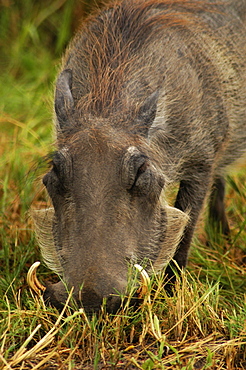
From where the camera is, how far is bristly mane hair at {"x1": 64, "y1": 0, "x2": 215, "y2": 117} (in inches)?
124

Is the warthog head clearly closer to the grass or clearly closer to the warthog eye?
the warthog eye

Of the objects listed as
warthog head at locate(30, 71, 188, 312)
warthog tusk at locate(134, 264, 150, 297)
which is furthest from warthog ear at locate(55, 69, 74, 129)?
warthog tusk at locate(134, 264, 150, 297)

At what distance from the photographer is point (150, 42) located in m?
3.50

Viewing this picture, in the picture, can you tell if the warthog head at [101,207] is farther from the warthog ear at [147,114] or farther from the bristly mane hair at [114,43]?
the bristly mane hair at [114,43]

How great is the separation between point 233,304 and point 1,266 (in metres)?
1.29

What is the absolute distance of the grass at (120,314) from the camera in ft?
8.63

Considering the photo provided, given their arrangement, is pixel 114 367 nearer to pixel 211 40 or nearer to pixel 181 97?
pixel 181 97

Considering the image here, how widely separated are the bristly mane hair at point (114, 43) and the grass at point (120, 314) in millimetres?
400

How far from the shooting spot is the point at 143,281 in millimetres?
2748

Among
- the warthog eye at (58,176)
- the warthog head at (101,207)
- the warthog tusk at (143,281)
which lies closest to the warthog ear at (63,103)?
the warthog head at (101,207)

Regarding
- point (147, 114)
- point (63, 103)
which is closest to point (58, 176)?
point (63, 103)

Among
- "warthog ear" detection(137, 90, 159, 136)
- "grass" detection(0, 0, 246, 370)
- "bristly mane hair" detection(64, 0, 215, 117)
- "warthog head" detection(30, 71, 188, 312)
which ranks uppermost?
"bristly mane hair" detection(64, 0, 215, 117)

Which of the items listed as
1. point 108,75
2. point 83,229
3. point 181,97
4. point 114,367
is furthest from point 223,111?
point 114,367

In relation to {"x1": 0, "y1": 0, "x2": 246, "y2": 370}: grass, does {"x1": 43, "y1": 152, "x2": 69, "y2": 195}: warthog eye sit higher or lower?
higher
